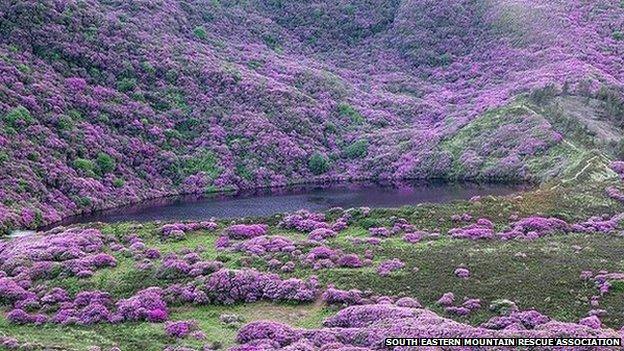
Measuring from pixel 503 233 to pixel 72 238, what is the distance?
40313mm

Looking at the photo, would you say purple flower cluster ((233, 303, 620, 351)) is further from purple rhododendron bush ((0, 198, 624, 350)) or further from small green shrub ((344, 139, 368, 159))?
small green shrub ((344, 139, 368, 159))

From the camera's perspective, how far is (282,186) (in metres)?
122

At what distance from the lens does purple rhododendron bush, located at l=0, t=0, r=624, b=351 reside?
54156mm

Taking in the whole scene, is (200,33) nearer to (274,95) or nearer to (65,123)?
(274,95)

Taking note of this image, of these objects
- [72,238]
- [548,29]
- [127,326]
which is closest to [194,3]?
[548,29]

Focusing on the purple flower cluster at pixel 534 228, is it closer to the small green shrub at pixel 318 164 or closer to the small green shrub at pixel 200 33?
the small green shrub at pixel 318 164

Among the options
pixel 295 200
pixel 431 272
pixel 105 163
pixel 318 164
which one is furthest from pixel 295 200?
pixel 431 272

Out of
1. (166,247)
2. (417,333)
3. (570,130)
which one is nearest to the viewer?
(417,333)

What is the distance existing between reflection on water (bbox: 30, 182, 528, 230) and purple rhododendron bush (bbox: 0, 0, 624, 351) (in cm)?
314

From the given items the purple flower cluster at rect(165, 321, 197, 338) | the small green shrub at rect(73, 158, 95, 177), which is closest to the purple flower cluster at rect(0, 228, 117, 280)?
the purple flower cluster at rect(165, 321, 197, 338)

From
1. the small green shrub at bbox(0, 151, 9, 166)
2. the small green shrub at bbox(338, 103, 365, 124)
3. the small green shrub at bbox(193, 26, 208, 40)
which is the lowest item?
the small green shrub at bbox(0, 151, 9, 166)

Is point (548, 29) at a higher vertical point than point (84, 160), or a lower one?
higher

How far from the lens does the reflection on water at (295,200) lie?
100625 mm

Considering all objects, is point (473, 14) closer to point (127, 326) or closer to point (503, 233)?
point (503, 233)
